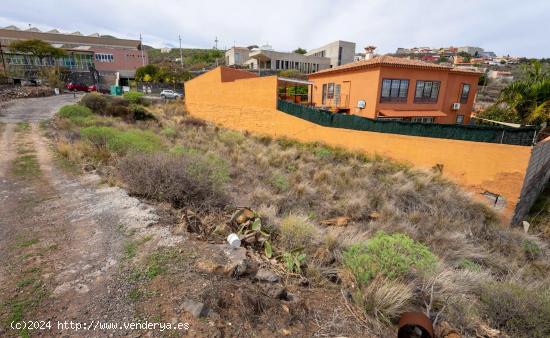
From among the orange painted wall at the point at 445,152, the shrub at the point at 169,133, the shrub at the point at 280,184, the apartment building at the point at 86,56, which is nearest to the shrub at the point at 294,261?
the shrub at the point at 280,184

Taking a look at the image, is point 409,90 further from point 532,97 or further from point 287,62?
point 287,62

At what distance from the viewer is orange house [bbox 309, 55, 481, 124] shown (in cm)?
1788

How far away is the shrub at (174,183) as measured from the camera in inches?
245

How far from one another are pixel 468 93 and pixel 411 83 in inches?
310

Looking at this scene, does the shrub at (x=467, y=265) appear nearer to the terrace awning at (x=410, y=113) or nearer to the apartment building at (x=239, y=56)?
the terrace awning at (x=410, y=113)

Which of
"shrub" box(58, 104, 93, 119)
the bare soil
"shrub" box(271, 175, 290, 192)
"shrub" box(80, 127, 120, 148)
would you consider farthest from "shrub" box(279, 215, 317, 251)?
"shrub" box(58, 104, 93, 119)

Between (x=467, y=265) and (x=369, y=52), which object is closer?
(x=467, y=265)

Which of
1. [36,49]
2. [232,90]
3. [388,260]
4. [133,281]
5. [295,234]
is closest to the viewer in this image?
[133,281]

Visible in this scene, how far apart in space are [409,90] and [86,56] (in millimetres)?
56820

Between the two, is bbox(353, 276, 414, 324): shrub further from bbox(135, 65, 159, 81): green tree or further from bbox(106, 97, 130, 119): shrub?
bbox(135, 65, 159, 81): green tree

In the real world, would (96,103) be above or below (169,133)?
above

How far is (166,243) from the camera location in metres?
4.43

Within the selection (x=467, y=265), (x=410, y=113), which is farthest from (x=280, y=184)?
(x=410, y=113)

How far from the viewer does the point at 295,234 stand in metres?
5.10
